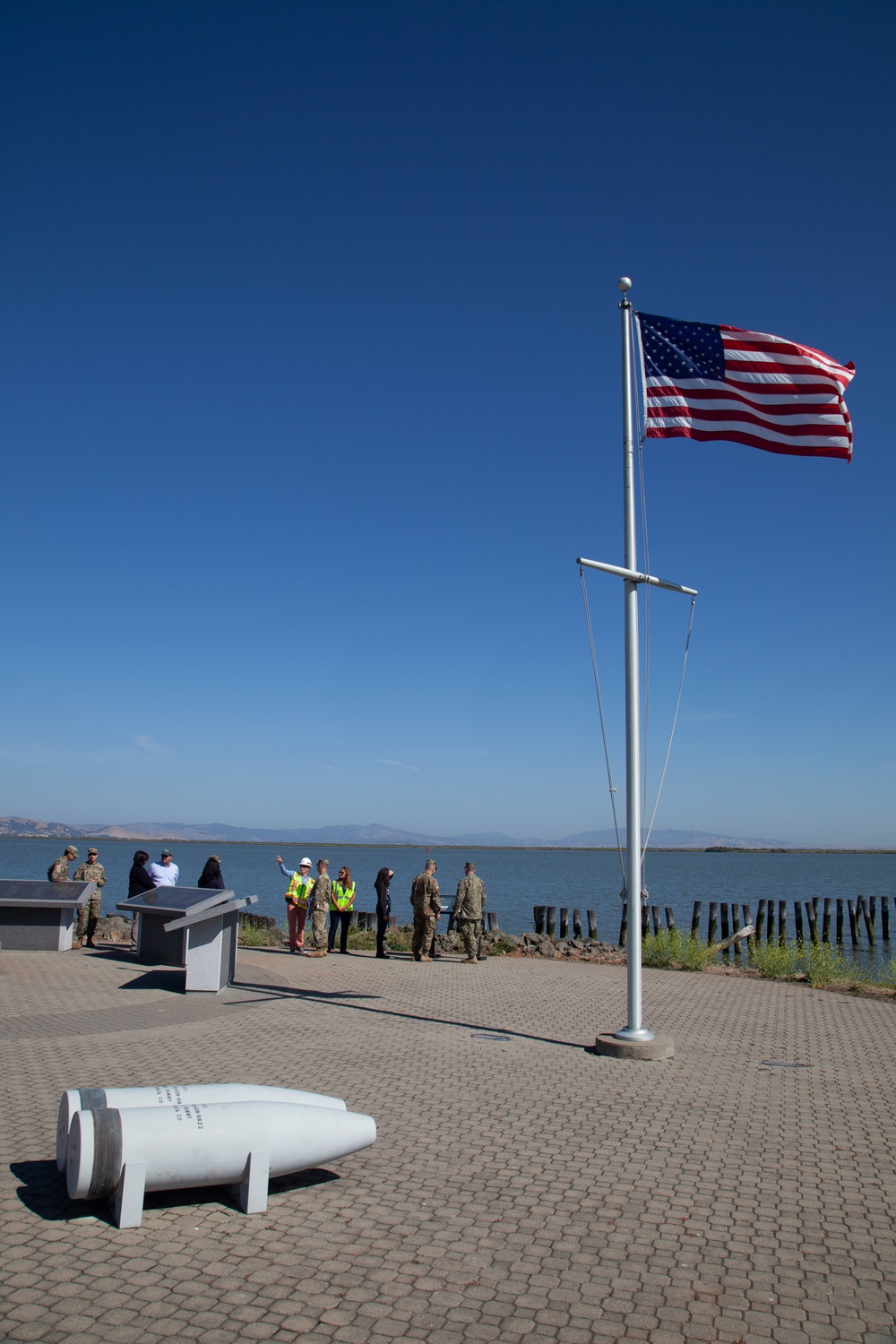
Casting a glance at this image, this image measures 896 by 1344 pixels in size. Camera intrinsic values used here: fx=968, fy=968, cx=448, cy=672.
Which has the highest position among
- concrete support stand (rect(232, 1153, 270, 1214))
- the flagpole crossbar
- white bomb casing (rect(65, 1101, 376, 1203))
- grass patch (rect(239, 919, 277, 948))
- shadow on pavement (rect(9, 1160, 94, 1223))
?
the flagpole crossbar

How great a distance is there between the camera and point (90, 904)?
679 inches

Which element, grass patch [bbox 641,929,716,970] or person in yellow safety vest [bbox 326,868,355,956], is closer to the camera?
grass patch [bbox 641,929,716,970]

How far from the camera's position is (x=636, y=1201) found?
5449 millimetres

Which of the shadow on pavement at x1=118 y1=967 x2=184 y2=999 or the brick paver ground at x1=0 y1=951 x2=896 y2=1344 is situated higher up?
the brick paver ground at x1=0 y1=951 x2=896 y2=1344

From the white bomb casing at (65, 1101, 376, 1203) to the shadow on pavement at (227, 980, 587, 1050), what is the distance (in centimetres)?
469

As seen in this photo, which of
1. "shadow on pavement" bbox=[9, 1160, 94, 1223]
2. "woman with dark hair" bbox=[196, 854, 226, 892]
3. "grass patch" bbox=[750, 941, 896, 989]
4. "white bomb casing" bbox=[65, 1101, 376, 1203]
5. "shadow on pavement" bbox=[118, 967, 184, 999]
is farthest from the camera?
"woman with dark hair" bbox=[196, 854, 226, 892]

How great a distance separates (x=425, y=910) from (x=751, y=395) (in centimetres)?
1016

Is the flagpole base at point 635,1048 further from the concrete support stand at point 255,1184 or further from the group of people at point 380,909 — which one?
the group of people at point 380,909

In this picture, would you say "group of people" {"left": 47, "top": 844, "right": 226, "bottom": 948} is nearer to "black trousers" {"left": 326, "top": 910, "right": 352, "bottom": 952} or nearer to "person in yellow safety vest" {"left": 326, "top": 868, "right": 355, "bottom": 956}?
"person in yellow safety vest" {"left": 326, "top": 868, "right": 355, "bottom": 956}

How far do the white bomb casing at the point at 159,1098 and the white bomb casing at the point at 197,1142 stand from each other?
19cm

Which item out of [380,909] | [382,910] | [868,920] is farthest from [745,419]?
[868,920]

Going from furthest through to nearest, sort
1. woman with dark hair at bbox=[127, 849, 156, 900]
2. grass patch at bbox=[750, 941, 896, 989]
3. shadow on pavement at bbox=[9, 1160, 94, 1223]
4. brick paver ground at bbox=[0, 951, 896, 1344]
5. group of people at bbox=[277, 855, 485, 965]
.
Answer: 1. woman with dark hair at bbox=[127, 849, 156, 900]
2. group of people at bbox=[277, 855, 485, 965]
3. grass patch at bbox=[750, 941, 896, 989]
4. shadow on pavement at bbox=[9, 1160, 94, 1223]
5. brick paver ground at bbox=[0, 951, 896, 1344]

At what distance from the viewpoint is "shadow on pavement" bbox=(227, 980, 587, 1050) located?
396 inches

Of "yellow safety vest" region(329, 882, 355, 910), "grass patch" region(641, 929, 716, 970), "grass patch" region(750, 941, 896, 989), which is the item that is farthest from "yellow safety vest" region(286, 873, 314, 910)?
"grass patch" region(750, 941, 896, 989)
